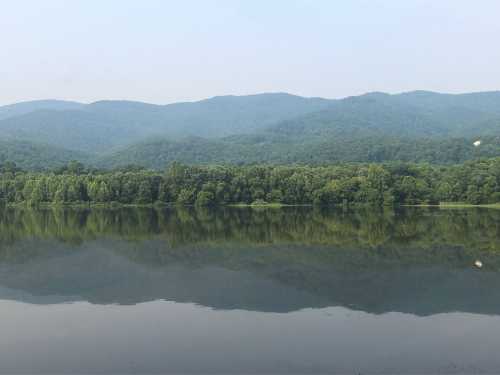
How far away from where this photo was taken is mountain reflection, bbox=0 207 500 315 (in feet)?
69.4

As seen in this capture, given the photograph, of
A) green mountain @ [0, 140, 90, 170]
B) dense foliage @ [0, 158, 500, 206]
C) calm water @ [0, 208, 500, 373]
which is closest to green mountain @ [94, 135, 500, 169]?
green mountain @ [0, 140, 90, 170]

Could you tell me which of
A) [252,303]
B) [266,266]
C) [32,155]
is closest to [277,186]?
[266,266]

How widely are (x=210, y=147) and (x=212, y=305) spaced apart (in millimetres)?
173367

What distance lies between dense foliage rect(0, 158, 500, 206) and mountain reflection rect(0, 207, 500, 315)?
30.5 metres

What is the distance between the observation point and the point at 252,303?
66.8ft

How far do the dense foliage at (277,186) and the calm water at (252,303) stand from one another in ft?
125

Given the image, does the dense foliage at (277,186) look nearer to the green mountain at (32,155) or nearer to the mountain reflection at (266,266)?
the mountain reflection at (266,266)

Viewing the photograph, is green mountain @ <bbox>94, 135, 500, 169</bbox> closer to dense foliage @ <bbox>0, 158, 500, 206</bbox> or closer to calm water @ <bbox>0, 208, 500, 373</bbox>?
dense foliage @ <bbox>0, 158, 500, 206</bbox>

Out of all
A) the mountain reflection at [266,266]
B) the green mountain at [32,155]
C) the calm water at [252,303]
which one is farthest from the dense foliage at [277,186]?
the green mountain at [32,155]

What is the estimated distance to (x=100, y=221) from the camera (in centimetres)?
5406

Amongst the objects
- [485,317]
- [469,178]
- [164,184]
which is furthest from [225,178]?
[485,317]

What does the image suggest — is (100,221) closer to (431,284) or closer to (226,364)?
(431,284)

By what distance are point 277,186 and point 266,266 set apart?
176 ft

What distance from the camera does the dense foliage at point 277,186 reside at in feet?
252
